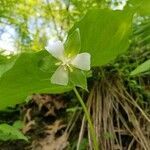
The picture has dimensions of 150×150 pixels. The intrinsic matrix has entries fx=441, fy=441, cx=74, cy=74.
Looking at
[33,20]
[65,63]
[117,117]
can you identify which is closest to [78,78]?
[65,63]

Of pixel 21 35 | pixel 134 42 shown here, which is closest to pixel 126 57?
pixel 134 42

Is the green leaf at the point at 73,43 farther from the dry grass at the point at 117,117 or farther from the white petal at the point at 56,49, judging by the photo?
the dry grass at the point at 117,117

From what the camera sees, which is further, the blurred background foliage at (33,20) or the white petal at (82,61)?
the blurred background foliage at (33,20)

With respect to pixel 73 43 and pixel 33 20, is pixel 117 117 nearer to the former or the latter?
pixel 73 43

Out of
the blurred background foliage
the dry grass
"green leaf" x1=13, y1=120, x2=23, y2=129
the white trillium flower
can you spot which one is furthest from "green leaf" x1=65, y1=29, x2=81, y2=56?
the blurred background foliage

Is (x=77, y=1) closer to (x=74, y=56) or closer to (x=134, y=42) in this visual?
(x=134, y=42)

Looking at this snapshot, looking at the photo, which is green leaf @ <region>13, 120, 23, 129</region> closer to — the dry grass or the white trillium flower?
the dry grass

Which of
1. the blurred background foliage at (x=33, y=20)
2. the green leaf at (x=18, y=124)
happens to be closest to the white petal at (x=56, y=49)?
the green leaf at (x=18, y=124)

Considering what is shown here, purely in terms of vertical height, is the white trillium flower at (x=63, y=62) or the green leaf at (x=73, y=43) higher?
the green leaf at (x=73, y=43)
